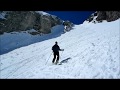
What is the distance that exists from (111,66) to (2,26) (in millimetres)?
22709

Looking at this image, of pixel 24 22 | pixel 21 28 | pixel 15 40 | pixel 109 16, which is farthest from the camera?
pixel 109 16

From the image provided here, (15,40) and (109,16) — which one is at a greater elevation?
(109,16)

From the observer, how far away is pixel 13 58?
19141 mm

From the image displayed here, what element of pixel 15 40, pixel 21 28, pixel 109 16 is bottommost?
pixel 15 40

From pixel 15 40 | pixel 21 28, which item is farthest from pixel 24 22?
pixel 15 40

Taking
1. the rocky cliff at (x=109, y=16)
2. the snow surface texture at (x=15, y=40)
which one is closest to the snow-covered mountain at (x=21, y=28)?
the snow surface texture at (x=15, y=40)

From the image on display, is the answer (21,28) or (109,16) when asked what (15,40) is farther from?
(109,16)

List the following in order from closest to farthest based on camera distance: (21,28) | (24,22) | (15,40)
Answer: (15,40), (21,28), (24,22)

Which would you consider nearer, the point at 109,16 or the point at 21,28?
the point at 21,28
